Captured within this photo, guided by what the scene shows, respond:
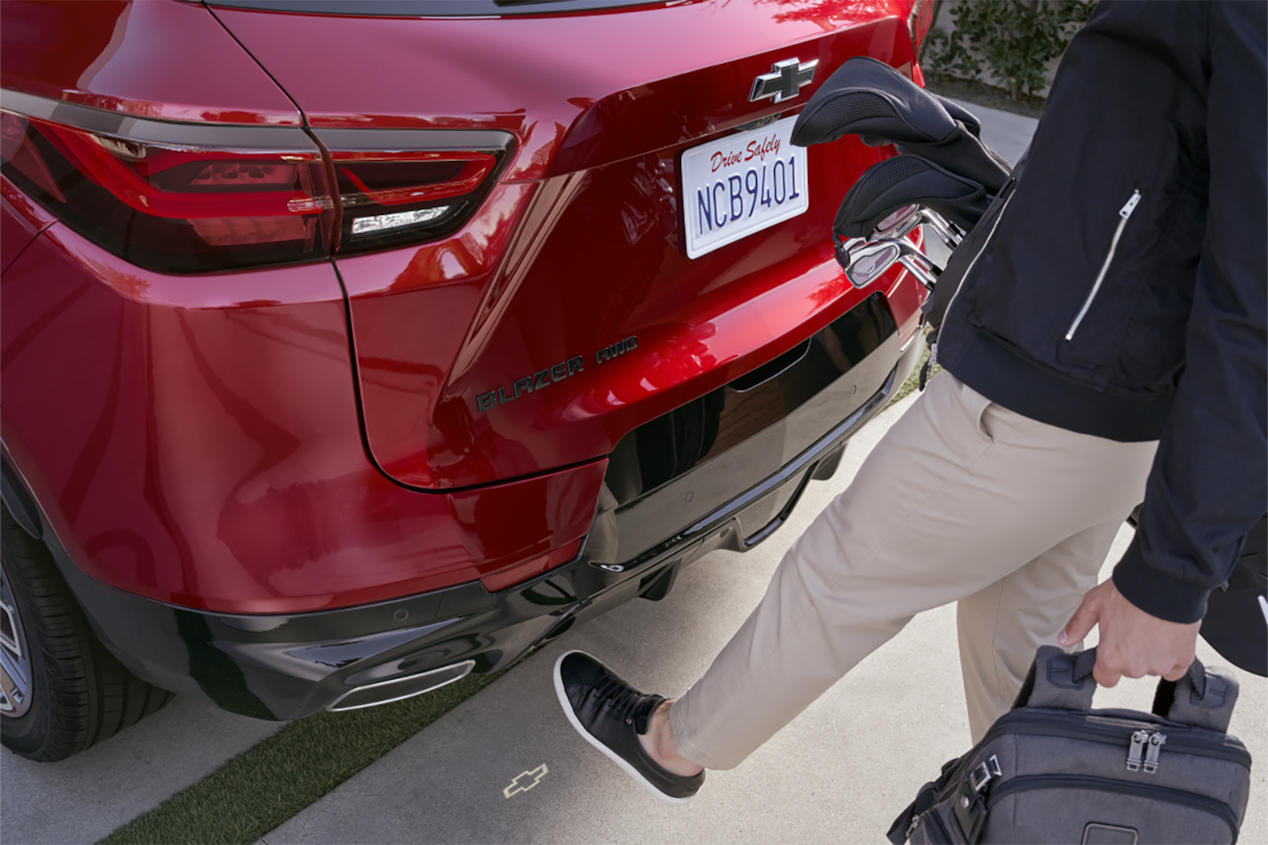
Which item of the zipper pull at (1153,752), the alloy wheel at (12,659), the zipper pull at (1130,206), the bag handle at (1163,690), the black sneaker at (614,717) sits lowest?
the black sneaker at (614,717)

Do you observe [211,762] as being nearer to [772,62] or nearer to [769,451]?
[769,451]

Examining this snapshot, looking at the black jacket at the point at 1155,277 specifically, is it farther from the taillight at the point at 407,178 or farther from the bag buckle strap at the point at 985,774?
the taillight at the point at 407,178

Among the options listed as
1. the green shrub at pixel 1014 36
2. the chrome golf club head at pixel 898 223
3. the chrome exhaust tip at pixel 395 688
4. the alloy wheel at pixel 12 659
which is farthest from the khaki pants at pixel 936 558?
the green shrub at pixel 1014 36

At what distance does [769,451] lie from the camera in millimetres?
1901

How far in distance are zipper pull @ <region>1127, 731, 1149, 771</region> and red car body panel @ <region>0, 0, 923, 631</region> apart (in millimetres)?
779

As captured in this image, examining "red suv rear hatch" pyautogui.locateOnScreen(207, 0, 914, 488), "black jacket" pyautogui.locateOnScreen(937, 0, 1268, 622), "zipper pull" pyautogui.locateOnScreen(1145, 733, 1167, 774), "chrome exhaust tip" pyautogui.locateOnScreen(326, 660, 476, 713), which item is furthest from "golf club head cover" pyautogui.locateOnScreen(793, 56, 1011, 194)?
"chrome exhaust tip" pyautogui.locateOnScreen(326, 660, 476, 713)

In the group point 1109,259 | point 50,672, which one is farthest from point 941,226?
point 50,672

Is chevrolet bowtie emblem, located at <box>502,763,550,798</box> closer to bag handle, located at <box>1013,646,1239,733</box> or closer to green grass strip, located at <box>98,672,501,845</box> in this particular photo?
green grass strip, located at <box>98,672,501,845</box>

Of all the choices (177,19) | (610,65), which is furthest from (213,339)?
(610,65)

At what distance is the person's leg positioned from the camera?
1678mm

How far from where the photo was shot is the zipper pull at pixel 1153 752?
1.25m

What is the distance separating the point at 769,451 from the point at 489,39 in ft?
2.76

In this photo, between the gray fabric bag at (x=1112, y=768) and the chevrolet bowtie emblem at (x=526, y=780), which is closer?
the gray fabric bag at (x=1112, y=768)

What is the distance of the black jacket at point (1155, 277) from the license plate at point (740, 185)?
466 mm
